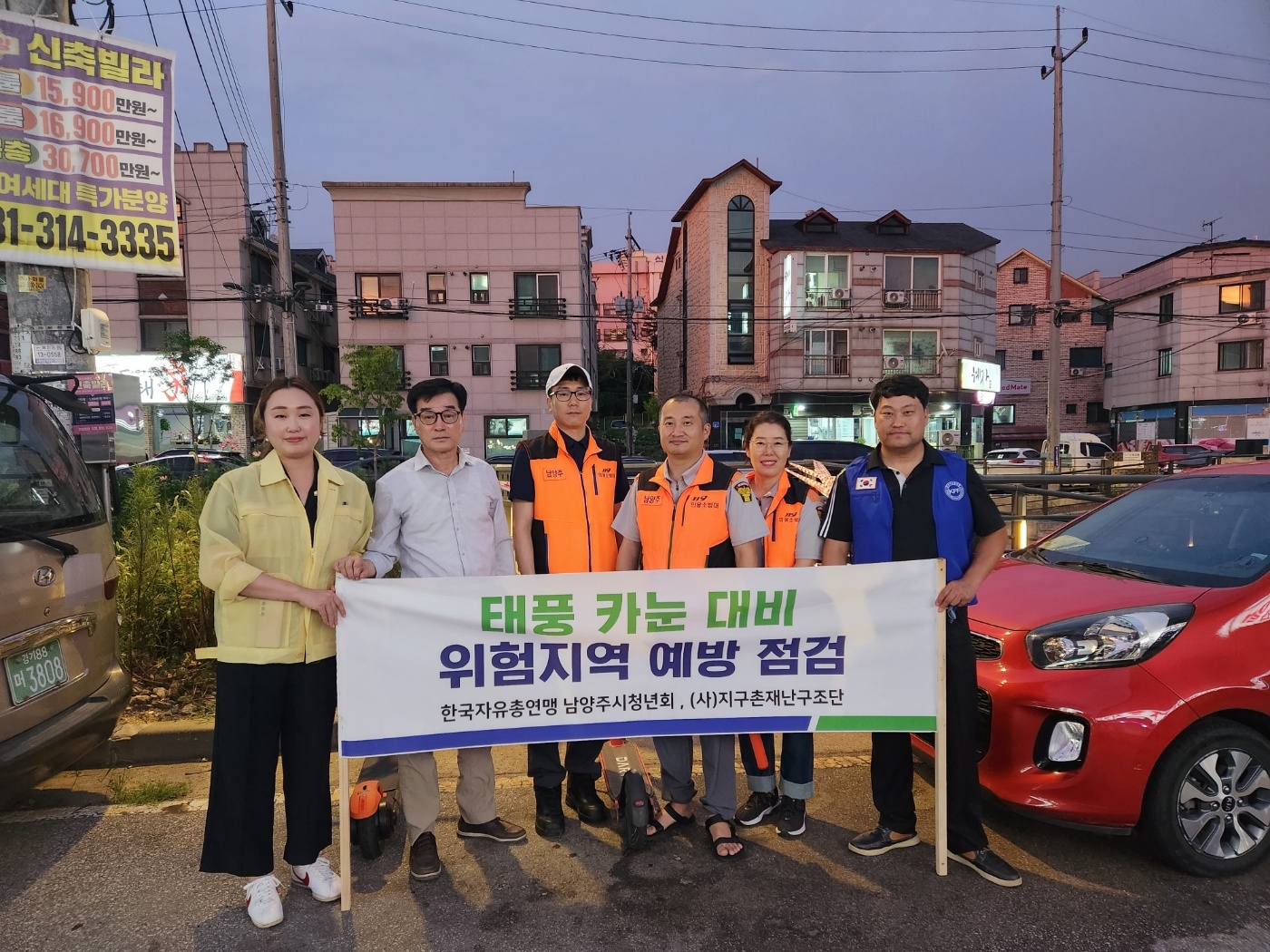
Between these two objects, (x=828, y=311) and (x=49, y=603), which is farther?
(x=828, y=311)

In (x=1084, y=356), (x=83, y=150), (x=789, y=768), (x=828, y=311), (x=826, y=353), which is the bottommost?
(x=789, y=768)

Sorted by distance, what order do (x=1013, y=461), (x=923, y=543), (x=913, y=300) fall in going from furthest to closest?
(x=913, y=300)
(x=1013, y=461)
(x=923, y=543)

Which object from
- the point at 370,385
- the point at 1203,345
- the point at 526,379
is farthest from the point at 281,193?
the point at 1203,345

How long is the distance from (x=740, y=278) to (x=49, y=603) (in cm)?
3224

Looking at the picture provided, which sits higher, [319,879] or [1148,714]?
[1148,714]

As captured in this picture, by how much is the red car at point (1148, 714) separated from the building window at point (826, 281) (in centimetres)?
2998

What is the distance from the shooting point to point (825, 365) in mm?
32281

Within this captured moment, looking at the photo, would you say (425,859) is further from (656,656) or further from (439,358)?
(439,358)

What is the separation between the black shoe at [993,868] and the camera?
2.89 metres

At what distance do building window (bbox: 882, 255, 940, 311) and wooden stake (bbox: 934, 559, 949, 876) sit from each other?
31.5 metres

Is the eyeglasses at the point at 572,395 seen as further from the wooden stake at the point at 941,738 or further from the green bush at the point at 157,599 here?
the green bush at the point at 157,599

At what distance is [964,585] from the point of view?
2.99 meters

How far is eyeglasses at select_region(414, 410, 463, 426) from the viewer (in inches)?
123

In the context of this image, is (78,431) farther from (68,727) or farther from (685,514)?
(685,514)
